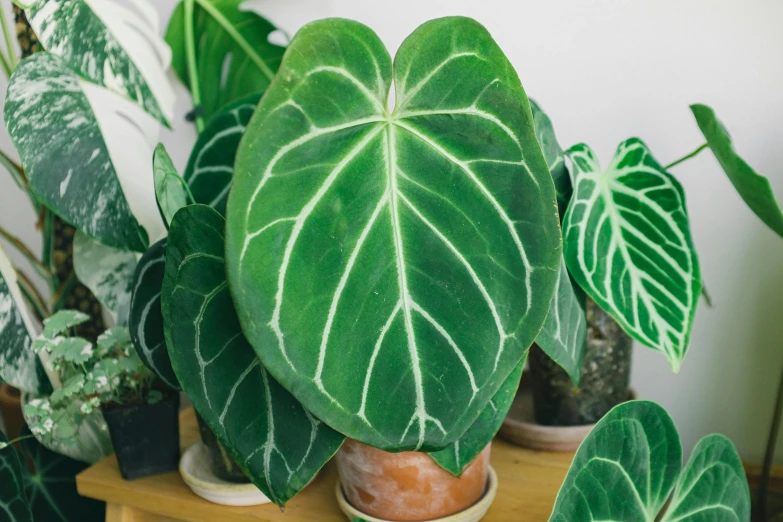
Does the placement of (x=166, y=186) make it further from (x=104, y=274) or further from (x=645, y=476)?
(x=645, y=476)

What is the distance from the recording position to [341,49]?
495mm

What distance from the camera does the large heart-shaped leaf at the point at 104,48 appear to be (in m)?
0.83

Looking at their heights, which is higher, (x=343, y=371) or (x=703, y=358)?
(x=343, y=371)

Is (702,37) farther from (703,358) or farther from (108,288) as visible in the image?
(108,288)

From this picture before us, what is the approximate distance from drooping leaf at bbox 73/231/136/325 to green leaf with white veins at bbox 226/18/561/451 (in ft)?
1.99

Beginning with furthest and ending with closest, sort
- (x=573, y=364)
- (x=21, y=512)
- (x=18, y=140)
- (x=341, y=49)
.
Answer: (x=21, y=512)
(x=18, y=140)
(x=573, y=364)
(x=341, y=49)

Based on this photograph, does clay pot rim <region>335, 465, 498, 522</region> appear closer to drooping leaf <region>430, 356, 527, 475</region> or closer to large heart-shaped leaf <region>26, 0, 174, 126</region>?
drooping leaf <region>430, 356, 527, 475</region>

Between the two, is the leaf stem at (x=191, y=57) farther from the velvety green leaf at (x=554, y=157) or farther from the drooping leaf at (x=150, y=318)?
the velvety green leaf at (x=554, y=157)

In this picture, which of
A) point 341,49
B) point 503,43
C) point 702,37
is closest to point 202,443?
point 341,49

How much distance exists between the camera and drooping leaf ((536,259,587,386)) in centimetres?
63

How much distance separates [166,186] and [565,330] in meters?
0.47

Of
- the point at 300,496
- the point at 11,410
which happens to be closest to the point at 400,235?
the point at 300,496

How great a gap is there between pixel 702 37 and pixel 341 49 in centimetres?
69

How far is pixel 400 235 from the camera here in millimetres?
517
